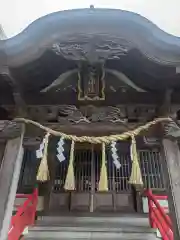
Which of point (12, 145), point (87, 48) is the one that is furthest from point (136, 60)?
point (12, 145)

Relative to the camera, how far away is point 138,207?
5.59 m

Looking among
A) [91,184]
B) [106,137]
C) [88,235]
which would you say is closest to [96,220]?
[88,235]

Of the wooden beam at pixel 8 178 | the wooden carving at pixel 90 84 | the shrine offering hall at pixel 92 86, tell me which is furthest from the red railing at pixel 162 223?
the wooden beam at pixel 8 178

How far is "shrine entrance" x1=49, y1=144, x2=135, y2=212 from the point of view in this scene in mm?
5551

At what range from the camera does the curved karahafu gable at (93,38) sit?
2.47 m

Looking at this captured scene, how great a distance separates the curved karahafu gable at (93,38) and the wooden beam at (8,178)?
769 mm

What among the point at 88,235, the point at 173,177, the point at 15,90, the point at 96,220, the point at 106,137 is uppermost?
the point at 15,90

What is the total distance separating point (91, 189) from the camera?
5.80 m

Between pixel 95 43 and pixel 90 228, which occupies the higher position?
pixel 95 43

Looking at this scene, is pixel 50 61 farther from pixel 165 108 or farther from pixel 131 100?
pixel 165 108

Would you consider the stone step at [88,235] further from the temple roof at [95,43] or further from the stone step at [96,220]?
the temple roof at [95,43]

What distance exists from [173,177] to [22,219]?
2560 mm

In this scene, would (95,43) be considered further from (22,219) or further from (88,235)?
(22,219)

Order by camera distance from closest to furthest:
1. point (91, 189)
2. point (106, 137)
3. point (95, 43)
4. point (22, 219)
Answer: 1. point (95, 43)
2. point (106, 137)
3. point (22, 219)
4. point (91, 189)
